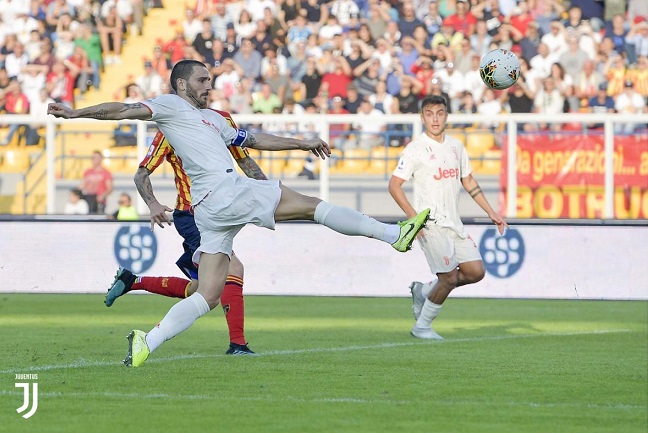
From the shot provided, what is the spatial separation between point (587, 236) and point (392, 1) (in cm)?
873

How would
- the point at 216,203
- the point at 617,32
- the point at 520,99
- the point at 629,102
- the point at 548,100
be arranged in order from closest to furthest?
the point at 216,203, the point at 520,99, the point at 548,100, the point at 629,102, the point at 617,32

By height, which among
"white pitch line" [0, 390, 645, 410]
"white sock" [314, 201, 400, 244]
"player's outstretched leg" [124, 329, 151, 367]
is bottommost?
"white pitch line" [0, 390, 645, 410]

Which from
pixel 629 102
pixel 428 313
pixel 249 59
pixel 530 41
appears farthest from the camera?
pixel 249 59

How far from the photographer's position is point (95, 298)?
56.5 feet

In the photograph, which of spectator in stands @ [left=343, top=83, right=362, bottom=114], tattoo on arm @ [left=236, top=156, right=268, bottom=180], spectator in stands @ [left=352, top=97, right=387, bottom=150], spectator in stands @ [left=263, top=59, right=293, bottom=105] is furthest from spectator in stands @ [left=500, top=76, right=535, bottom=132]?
tattoo on arm @ [left=236, top=156, right=268, bottom=180]

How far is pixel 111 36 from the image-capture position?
25.4 metres

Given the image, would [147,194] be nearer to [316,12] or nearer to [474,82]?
[474,82]

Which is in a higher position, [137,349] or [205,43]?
[205,43]

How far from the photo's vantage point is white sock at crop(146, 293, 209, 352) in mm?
8500

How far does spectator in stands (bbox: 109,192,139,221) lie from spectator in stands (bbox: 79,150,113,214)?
8.3 inches

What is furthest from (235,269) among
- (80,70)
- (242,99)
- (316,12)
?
(80,70)

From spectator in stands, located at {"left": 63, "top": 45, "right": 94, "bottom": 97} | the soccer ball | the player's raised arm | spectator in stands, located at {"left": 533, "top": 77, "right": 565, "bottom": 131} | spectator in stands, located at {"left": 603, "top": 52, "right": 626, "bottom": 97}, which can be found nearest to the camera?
the player's raised arm

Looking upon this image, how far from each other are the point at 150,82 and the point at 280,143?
14.3 metres

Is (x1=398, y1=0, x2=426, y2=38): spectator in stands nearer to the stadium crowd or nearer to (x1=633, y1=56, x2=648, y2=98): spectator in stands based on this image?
the stadium crowd
